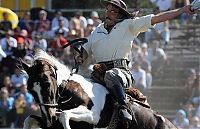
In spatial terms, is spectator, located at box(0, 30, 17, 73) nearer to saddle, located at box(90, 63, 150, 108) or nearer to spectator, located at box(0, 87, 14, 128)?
spectator, located at box(0, 87, 14, 128)

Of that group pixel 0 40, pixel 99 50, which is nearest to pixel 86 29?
pixel 0 40

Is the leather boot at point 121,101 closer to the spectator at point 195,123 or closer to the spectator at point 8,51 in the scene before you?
the spectator at point 195,123

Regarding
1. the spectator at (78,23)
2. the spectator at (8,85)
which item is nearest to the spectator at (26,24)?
the spectator at (78,23)

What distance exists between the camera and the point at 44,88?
1073cm

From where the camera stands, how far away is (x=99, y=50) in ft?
38.2

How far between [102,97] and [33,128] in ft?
3.38

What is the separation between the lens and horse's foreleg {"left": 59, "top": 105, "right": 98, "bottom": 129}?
421 inches

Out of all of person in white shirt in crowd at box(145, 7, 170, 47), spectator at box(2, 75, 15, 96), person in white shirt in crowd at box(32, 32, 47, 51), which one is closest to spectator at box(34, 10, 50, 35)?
person in white shirt in crowd at box(32, 32, 47, 51)

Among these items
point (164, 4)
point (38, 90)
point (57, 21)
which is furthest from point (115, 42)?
point (164, 4)

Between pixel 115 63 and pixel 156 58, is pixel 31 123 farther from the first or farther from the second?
pixel 156 58

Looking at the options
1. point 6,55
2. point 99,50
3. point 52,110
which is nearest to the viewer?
point 52,110

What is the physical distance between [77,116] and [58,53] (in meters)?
10.4

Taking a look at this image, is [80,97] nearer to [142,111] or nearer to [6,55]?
[142,111]

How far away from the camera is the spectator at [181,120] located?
19.9 metres
